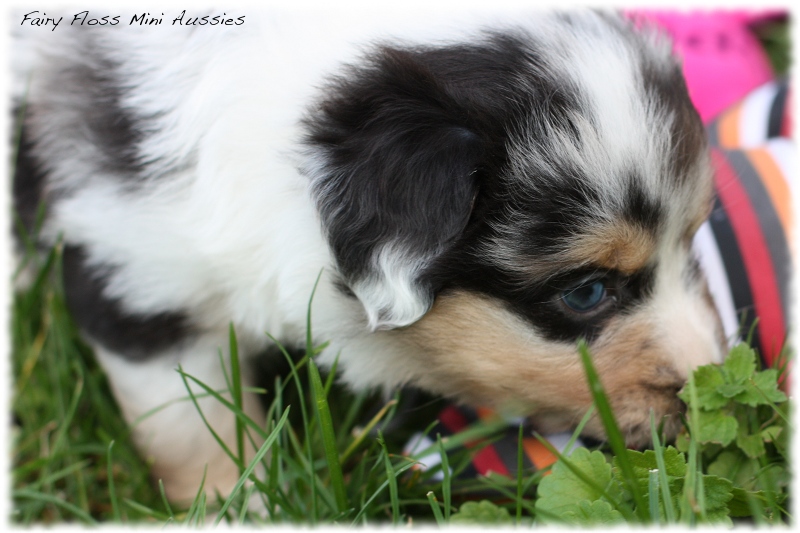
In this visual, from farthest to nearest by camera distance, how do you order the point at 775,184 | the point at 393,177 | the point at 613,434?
the point at 775,184 → the point at 393,177 → the point at 613,434

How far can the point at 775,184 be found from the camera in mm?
2850

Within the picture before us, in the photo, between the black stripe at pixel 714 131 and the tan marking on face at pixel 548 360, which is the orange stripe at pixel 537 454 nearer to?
the tan marking on face at pixel 548 360

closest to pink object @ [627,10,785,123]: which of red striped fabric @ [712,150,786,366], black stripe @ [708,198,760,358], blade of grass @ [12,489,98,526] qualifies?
red striped fabric @ [712,150,786,366]

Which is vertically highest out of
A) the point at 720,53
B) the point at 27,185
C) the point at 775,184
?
the point at 720,53

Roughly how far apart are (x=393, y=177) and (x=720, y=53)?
9.92 feet

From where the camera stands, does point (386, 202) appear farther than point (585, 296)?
No

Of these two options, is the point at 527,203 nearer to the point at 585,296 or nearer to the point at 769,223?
the point at 585,296

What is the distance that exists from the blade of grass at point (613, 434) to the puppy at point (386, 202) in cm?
38

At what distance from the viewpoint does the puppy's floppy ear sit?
1.80m

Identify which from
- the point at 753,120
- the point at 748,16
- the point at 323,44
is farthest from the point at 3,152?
the point at 748,16

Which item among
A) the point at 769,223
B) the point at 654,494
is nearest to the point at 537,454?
the point at 654,494

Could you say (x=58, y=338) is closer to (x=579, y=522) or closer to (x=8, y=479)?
(x=8, y=479)

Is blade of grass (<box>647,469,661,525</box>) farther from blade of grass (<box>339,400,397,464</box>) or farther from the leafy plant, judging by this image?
blade of grass (<box>339,400,397,464</box>)

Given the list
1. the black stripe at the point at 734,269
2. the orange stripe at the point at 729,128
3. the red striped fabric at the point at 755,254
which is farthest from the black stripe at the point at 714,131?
the black stripe at the point at 734,269
